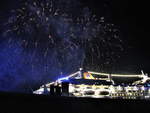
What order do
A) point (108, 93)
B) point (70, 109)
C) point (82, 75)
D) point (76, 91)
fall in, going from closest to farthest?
1. point (70, 109)
2. point (76, 91)
3. point (108, 93)
4. point (82, 75)

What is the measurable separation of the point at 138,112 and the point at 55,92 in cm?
719

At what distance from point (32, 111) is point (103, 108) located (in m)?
3.02

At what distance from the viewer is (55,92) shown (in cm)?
1625

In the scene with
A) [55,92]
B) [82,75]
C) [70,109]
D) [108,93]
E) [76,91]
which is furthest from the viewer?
[82,75]

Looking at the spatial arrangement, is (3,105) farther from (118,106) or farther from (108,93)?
(108,93)

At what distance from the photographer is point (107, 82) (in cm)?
7075

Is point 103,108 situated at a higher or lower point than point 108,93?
higher

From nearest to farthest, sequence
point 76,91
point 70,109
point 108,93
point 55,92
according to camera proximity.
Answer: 1. point 70,109
2. point 55,92
3. point 76,91
4. point 108,93

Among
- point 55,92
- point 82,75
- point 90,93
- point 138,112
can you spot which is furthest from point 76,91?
point 138,112

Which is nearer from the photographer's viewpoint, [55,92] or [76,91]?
[55,92]

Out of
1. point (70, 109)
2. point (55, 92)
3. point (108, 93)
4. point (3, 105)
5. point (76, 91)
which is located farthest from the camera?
point (108, 93)

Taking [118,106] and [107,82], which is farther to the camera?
[107,82]

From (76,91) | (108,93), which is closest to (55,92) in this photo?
(76,91)

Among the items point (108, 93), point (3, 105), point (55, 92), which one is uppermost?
point (3, 105)
